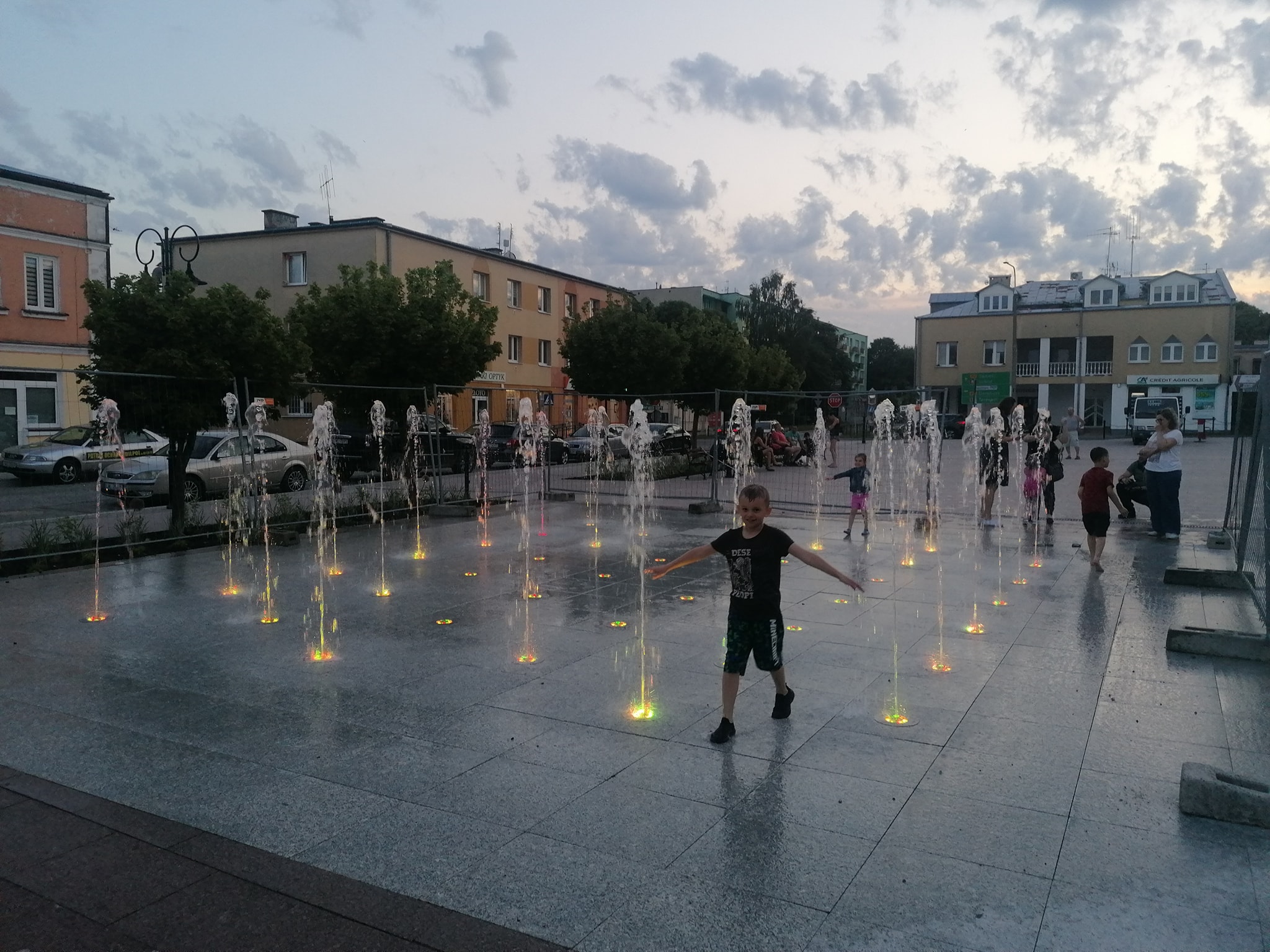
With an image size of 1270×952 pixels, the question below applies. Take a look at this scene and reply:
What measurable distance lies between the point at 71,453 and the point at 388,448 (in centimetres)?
1093

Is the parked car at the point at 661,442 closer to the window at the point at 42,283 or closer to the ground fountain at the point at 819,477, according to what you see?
the ground fountain at the point at 819,477

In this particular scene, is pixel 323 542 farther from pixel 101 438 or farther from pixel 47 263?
pixel 47 263

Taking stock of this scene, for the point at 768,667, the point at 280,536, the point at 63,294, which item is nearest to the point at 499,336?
the point at 63,294

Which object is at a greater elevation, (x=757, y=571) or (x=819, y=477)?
(x=757, y=571)

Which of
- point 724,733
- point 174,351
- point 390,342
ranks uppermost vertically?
point 390,342

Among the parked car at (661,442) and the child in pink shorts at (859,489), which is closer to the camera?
the child in pink shorts at (859,489)

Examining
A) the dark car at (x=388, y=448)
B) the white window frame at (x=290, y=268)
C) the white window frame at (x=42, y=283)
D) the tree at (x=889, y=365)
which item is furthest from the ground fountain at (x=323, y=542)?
the tree at (x=889, y=365)

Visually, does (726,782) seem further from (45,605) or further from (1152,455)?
(1152,455)

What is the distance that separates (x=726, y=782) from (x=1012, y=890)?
1.48 metres

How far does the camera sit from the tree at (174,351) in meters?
12.0

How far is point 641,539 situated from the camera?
13344 mm

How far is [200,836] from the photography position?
161 inches

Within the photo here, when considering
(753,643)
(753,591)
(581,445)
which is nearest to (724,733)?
(753,643)

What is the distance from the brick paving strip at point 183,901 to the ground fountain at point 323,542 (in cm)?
289
